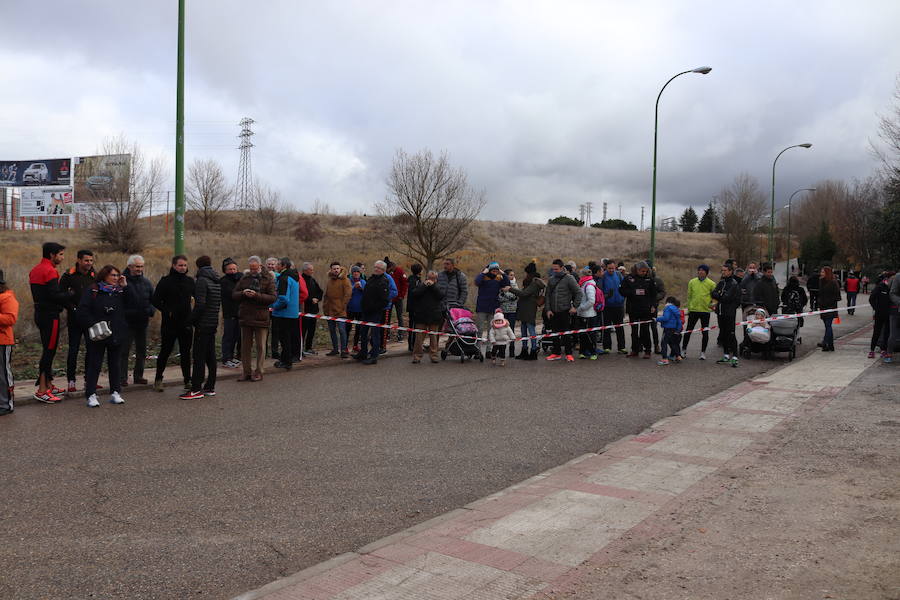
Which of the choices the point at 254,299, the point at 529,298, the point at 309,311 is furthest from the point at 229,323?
the point at 529,298

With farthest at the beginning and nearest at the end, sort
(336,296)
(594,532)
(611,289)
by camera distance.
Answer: (611,289) → (336,296) → (594,532)

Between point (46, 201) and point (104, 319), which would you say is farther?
point (46, 201)

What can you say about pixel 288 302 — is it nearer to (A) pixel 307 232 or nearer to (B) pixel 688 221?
(A) pixel 307 232

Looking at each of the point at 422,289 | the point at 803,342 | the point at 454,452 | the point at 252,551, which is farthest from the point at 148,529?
the point at 803,342

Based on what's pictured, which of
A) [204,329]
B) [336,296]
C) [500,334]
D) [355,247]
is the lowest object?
[500,334]

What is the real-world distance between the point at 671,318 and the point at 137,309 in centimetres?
916

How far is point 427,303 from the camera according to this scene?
13078 millimetres

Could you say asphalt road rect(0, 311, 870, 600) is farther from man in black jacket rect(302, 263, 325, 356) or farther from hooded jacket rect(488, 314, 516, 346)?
man in black jacket rect(302, 263, 325, 356)

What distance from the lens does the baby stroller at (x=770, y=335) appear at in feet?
43.0

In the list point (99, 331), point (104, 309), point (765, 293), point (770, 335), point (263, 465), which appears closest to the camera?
point (263, 465)

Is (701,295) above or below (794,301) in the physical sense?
above

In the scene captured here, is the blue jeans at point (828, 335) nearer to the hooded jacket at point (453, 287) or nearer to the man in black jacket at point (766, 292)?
the man in black jacket at point (766, 292)

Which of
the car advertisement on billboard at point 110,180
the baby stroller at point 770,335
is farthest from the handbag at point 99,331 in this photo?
the car advertisement on billboard at point 110,180

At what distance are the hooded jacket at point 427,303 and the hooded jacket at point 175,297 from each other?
4.71 metres
